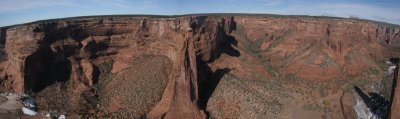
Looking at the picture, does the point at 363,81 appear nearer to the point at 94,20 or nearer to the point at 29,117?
the point at 94,20

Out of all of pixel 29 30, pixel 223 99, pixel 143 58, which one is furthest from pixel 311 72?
pixel 29 30

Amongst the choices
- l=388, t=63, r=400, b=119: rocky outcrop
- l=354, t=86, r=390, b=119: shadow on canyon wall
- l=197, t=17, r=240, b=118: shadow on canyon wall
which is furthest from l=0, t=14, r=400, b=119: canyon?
l=354, t=86, r=390, b=119: shadow on canyon wall

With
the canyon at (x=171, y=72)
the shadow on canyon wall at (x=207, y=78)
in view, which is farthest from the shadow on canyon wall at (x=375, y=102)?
the shadow on canyon wall at (x=207, y=78)

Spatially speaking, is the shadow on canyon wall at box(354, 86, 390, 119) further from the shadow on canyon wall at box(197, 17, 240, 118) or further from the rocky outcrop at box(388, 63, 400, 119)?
the shadow on canyon wall at box(197, 17, 240, 118)

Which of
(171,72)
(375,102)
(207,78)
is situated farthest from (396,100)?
(207,78)

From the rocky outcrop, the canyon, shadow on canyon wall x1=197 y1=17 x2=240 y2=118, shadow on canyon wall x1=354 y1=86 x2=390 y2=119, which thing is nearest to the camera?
the rocky outcrop

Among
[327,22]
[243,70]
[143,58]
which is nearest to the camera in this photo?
[143,58]

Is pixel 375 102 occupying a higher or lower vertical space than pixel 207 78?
lower

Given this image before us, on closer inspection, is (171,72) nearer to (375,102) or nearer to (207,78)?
(207,78)
